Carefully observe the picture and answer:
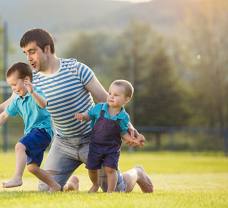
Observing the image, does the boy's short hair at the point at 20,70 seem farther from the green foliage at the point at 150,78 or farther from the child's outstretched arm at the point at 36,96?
the green foliage at the point at 150,78

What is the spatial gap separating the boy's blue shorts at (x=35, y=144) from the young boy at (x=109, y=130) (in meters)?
0.37

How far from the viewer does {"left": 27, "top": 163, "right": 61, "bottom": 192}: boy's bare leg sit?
7022 mm

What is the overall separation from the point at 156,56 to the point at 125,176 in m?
40.2

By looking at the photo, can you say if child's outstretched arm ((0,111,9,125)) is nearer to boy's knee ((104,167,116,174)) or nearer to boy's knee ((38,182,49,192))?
boy's knee ((38,182,49,192))

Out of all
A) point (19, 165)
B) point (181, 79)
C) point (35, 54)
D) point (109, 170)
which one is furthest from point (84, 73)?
point (181, 79)

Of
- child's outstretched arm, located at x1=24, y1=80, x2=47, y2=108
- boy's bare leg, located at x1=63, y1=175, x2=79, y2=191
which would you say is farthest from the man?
child's outstretched arm, located at x1=24, y1=80, x2=47, y2=108

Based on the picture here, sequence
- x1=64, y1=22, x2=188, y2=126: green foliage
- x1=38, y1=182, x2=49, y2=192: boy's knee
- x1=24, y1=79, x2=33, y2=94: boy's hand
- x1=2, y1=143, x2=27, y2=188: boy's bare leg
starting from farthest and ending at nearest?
x1=64, y1=22, x2=188, y2=126: green foliage, x1=38, y1=182, x2=49, y2=192: boy's knee, x1=2, y1=143, x2=27, y2=188: boy's bare leg, x1=24, y1=79, x2=33, y2=94: boy's hand

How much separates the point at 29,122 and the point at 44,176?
19.7 inches

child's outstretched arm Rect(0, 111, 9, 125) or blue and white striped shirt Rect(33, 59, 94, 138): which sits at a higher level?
blue and white striped shirt Rect(33, 59, 94, 138)

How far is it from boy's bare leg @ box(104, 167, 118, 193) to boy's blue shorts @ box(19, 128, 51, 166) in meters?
0.59

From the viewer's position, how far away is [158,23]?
100688 mm

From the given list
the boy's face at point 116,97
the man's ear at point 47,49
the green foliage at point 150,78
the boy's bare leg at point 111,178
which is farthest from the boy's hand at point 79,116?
the green foliage at point 150,78

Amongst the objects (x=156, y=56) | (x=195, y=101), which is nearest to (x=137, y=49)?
(x=156, y=56)

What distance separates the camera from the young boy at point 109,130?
700 centimetres
